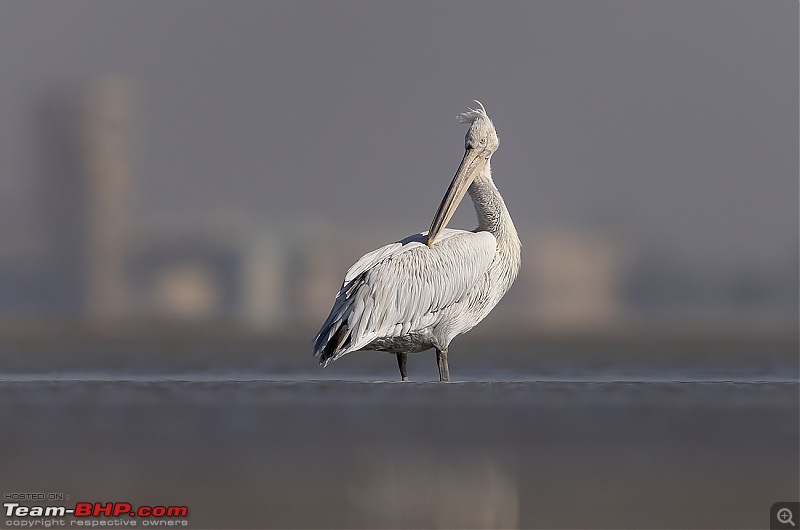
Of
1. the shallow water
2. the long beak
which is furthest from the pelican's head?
the shallow water

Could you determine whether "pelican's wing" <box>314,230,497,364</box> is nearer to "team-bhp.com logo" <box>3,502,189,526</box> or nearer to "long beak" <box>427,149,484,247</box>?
"long beak" <box>427,149,484,247</box>

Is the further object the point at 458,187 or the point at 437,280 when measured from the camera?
the point at 458,187

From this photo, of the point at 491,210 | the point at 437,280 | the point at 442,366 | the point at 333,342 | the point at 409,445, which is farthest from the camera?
the point at 491,210

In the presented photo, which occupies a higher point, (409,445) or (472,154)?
(472,154)

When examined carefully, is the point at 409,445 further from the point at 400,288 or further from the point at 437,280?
the point at 437,280

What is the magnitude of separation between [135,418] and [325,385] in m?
1.04

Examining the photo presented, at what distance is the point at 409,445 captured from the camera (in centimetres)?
598

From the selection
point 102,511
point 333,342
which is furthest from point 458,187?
point 102,511

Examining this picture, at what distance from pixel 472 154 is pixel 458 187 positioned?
0.83 feet

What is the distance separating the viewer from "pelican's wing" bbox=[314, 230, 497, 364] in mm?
7125

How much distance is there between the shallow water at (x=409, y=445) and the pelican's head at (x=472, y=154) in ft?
5.98

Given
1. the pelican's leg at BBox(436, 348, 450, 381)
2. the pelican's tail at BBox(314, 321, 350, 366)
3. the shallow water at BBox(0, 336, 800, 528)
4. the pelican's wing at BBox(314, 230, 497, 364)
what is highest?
the pelican's wing at BBox(314, 230, 497, 364)

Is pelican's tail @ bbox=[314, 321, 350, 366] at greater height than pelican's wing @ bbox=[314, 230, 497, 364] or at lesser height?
lesser

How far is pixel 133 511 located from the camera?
4.55 m
